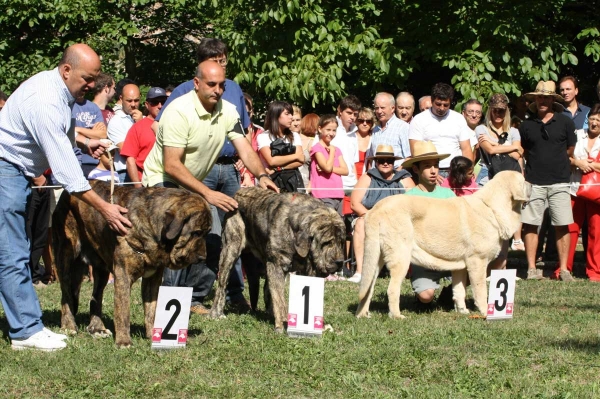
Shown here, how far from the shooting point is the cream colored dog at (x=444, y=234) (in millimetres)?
8297

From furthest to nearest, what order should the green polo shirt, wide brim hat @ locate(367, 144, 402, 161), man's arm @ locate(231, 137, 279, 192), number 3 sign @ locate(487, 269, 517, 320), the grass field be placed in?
wide brim hat @ locate(367, 144, 402, 161) → number 3 sign @ locate(487, 269, 517, 320) → man's arm @ locate(231, 137, 279, 192) → the green polo shirt → the grass field

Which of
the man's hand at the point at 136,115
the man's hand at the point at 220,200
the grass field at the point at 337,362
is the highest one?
the man's hand at the point at 136,115

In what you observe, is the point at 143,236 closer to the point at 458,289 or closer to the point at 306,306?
the point at 306,306

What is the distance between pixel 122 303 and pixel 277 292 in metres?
Result: 1.40

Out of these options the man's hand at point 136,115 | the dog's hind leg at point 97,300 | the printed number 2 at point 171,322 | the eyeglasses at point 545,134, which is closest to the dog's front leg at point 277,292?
the printed number 2 at point 171,322

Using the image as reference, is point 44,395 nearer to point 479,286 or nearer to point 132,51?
point 479,286

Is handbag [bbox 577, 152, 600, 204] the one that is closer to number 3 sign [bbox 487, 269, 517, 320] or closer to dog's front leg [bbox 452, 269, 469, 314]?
dog's front leg [bbox 452, 269, 469, 314]

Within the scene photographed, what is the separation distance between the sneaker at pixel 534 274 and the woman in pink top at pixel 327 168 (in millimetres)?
2654

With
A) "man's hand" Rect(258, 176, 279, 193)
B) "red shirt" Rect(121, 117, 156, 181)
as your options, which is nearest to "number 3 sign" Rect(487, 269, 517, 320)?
"man's hand" Rect(258, 176, 279, 193)

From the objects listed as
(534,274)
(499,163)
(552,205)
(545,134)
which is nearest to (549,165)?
(545,134)

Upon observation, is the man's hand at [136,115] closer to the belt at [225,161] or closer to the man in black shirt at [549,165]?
the belt at [225,161]

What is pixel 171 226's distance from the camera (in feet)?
21.4

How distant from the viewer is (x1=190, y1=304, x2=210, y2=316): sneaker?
8.60m

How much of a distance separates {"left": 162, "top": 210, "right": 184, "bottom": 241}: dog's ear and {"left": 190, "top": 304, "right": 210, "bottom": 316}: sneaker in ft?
7.02
